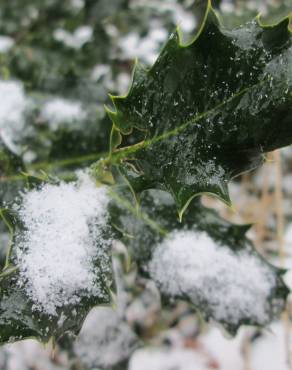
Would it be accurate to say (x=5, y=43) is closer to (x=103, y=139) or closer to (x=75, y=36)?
(x=75, y=36)

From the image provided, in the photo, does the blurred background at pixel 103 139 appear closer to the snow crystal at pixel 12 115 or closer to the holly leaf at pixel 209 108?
the snow crystal at pixel 12 115

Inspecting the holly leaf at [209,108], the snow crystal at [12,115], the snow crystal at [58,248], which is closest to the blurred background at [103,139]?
the snow crystal at [12,115]

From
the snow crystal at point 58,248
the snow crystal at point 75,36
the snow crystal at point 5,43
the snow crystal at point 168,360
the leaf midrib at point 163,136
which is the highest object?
the snow crystal at point 75,36

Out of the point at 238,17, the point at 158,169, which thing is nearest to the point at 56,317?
the point at 158,169

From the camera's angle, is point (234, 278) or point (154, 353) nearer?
point (234, 278)

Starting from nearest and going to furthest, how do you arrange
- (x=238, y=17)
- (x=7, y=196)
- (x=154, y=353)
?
(x=7, y=196) → (x=238, y=17) → (x=154, y=353)

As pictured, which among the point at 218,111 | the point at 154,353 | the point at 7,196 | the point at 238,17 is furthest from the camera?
the point at 154,353

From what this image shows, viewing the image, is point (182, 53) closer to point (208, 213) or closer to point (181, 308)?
point (208, 213)

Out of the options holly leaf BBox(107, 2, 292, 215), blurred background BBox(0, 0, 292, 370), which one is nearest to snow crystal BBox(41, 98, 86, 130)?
blurred background BBox(0, 0, 292, 370)
